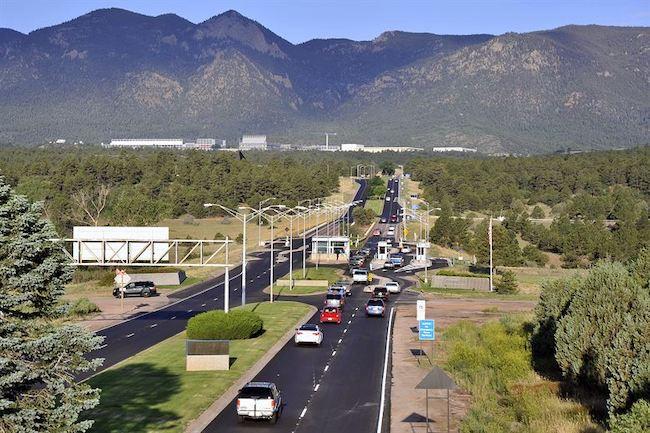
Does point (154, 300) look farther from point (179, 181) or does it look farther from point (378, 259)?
point (179, 181)

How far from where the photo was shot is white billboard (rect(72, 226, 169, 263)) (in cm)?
5928

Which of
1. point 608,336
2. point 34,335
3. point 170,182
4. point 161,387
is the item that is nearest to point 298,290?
point 161,387

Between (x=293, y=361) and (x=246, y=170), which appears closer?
(x=293, y=361)

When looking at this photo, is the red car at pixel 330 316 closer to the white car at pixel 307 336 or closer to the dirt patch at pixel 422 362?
the dirt patch at pixel 422 362

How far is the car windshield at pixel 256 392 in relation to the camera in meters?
32.6

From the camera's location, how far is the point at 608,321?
1431 inches

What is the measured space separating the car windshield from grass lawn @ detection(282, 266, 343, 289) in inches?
2382

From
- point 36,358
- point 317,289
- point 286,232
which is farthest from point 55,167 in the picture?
point 36,358

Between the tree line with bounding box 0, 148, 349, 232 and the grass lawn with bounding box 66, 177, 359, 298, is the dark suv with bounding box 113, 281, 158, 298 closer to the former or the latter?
the grass lawn with bounding box 66, 177, 359, 298

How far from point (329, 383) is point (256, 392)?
312 inches

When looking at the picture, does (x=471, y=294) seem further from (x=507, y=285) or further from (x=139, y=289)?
(x=139, y=289)

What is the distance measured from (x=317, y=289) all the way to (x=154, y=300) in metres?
16.0

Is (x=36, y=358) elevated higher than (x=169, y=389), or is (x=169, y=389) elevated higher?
(x=36, y=358)

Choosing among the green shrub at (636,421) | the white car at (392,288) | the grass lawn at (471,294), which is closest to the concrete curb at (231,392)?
the green shrub at (636,421)
